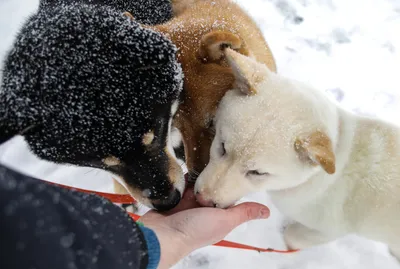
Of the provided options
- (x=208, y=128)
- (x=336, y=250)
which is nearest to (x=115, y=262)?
(x=208, y=128)

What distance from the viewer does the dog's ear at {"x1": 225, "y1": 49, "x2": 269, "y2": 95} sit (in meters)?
1.52

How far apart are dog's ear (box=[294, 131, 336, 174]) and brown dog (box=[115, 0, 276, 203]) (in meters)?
0.43

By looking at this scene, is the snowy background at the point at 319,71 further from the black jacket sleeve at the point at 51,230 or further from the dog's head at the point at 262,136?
the black jacket sleeve at the point at 51,230

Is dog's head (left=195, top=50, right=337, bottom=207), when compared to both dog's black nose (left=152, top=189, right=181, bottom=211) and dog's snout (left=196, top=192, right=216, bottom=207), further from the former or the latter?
dog's black nose (left=152, top=189, right=181, bottom=211)

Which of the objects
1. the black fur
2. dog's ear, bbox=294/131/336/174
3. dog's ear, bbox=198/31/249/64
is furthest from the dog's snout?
the black fur

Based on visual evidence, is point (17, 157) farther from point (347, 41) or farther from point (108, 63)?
point (347, 41)

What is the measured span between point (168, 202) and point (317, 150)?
27.3 inches

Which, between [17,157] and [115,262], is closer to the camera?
[115,262]

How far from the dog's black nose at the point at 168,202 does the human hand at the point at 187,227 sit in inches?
1.6

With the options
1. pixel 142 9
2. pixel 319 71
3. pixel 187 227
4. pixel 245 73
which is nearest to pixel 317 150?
pixel 245 73

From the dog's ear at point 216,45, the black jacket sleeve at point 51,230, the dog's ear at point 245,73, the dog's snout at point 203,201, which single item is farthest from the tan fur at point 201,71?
the black jacket sleeve at point 51,230

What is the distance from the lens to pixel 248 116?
152cm

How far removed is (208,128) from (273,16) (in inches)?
78.0

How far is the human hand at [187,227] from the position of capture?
5.10 ft
